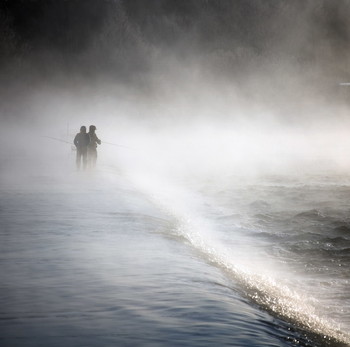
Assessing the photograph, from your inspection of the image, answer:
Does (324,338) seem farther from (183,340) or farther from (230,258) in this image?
(230,258)

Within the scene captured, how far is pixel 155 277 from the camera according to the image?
7.07 metres

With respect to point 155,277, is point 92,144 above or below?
above

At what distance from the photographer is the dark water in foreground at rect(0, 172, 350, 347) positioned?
5.14m

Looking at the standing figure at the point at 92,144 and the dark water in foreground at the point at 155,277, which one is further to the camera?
the standing figure at the point at 92,144

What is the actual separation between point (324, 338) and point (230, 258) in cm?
481

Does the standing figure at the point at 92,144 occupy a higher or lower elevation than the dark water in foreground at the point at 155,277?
higher

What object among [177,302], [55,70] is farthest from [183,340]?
[55,70]

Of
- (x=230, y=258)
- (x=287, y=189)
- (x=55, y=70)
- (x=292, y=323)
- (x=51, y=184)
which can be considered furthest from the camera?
(x=55, y=70)

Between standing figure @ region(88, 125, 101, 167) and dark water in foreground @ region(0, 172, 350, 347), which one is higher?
standing figure @ region(88, 125, 101, 167)

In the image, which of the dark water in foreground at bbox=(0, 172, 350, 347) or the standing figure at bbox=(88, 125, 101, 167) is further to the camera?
the standing figure at bbox=(88, 125, 101, 167)

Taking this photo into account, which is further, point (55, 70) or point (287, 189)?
point (55, 70)

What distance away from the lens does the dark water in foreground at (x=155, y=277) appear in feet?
16.9

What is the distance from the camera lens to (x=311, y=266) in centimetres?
1045

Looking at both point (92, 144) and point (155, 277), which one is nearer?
point (155, 277)
